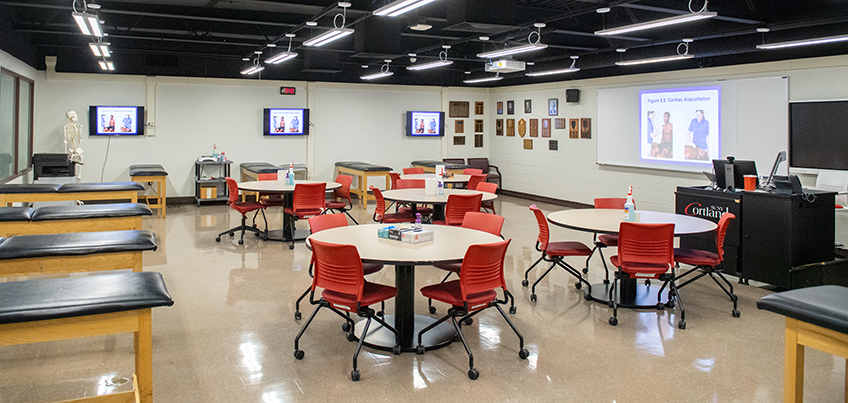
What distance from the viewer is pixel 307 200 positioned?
792cm

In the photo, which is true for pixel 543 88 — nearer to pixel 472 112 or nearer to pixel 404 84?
pixel 472 112

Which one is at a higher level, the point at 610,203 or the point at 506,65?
the point at 506,65

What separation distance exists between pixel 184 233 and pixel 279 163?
470cm

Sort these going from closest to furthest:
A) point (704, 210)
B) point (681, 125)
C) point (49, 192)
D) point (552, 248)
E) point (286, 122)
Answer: point (552, 248) < point (49, 192) < point (704, 210) < point (681, 125) < point (286, 122)

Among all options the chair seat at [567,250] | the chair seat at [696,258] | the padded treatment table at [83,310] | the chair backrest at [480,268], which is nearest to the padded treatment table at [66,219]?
the padded treatment table at [83,310]

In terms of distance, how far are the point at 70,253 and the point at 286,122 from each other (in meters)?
9.84

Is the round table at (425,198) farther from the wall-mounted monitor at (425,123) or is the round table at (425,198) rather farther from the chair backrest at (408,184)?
the wall-mounted monitor at (425,123)

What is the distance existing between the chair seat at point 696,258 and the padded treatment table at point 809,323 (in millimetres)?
2483

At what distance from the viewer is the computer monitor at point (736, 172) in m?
6.44

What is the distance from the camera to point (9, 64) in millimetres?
8562

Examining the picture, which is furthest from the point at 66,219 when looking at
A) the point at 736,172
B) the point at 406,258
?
the point at 736,172

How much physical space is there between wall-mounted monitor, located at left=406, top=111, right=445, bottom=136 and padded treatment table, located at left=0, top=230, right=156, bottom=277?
422 inches

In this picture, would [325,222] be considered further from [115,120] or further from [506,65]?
[115,120]

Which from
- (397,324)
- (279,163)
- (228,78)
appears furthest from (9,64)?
(397,324)
